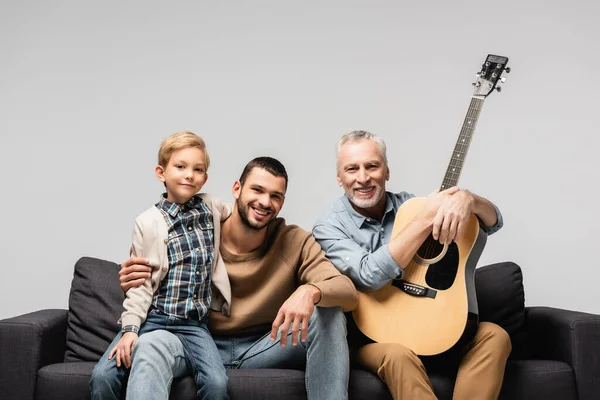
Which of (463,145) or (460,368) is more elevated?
(463,145)

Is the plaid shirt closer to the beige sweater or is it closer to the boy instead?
the boy

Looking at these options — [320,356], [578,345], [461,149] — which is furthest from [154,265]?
[578,345]

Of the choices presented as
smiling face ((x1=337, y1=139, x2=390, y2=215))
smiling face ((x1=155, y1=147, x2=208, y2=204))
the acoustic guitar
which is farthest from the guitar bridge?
smiling face ((x1=155, y1=147, x2=208, y2=204))

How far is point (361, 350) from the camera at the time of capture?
2.54m

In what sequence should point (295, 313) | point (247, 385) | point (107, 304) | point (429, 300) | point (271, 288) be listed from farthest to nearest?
point (107, 304) → point (271, 288) → point (429, 300) → point (247, 385) → point (295, 313)

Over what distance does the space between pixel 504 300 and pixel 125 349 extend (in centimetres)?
147

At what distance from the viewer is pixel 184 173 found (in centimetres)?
249

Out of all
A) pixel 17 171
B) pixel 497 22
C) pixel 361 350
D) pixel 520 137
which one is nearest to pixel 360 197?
pixel 361 350

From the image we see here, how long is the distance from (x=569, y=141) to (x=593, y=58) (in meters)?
0.41

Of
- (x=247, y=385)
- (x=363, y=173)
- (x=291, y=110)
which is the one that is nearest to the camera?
(x=247, y=385)

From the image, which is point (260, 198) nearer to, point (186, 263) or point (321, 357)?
point (186, 263)

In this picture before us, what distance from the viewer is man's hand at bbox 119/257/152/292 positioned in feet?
7.89

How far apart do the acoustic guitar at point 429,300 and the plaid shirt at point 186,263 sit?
538mm

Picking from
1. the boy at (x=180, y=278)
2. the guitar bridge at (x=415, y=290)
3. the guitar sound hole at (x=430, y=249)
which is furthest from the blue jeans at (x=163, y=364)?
the guitar sound hole at (x=430, y=249)
